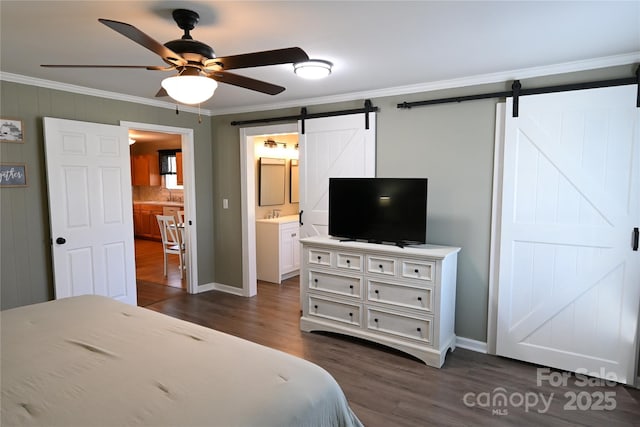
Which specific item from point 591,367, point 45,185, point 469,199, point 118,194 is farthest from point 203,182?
point 591,367

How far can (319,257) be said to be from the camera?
12.0ft

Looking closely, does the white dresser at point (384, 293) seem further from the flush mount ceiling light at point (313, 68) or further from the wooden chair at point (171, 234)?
the wooden chair at point (171, 234)

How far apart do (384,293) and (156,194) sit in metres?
7.50

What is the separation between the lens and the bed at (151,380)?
129cm

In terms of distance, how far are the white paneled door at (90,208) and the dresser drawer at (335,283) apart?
2.07 meters

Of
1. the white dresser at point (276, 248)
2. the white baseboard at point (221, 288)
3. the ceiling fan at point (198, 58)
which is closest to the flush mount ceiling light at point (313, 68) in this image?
the ceiling fan at point (198, 58)

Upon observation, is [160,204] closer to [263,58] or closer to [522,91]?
[263,58]

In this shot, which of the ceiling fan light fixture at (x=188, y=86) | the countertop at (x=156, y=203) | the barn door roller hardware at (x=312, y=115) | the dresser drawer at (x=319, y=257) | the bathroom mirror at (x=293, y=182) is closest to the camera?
the ceiling fan light fixture at (x=188, y=86)

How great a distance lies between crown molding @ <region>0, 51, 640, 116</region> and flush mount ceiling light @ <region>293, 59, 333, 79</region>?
3.20 feet

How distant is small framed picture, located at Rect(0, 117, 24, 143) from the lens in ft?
10.5

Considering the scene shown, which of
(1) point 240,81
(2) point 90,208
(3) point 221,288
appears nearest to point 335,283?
(1) point 240,81

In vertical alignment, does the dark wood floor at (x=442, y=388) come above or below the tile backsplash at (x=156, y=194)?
below

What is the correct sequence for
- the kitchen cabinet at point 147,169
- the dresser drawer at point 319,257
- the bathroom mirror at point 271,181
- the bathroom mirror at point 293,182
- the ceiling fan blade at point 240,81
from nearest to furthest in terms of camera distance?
the ceiling fan blade at point 240,81 → the dresser drawer at point 319,257 → the bathroom mirror at point 271,181 → the bathroom mirror at point 293,182 → the kitchen cabinet at point 147,169

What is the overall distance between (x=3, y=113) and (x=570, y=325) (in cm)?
495
